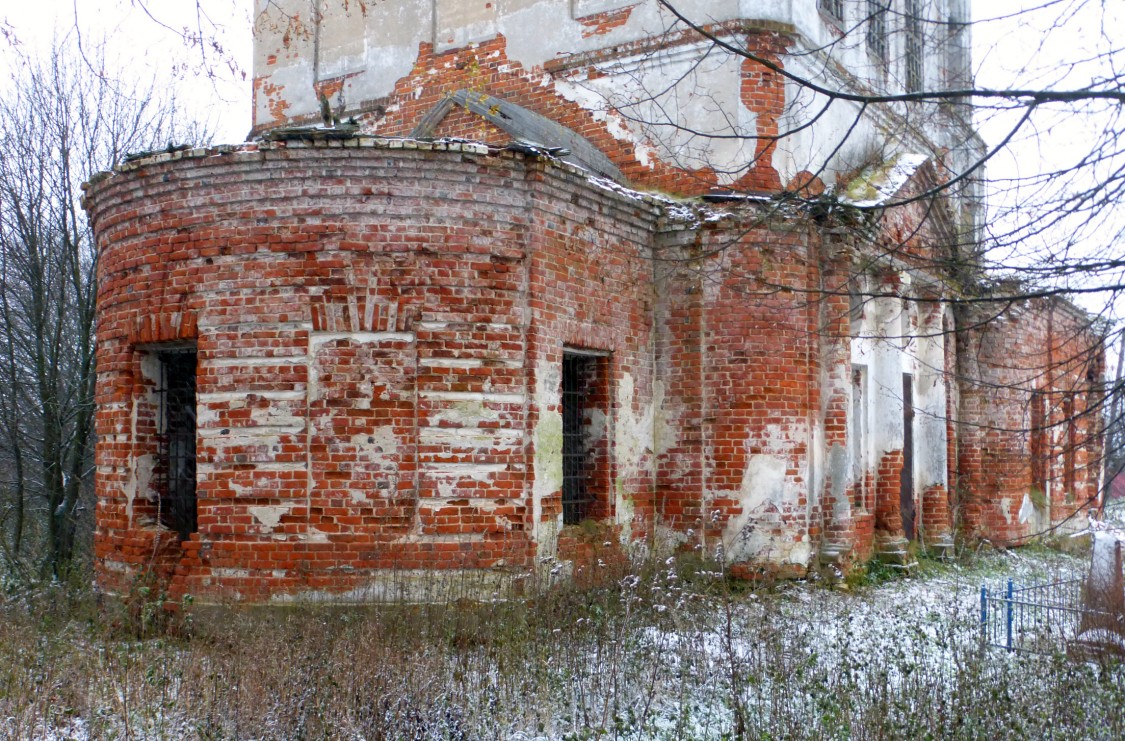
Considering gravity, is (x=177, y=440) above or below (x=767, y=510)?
above

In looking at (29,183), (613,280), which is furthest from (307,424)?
(29,183)

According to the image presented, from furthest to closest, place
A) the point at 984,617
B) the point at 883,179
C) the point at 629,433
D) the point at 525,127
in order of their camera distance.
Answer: the point at 883,179 < the point at 525,127 < the point at 629,433 < the point at 984,617

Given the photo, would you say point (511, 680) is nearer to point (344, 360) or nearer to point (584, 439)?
point (344, 360)

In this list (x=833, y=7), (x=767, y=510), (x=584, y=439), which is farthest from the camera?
(x=833, y=7)

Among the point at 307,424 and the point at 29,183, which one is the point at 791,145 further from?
the point at 29,183

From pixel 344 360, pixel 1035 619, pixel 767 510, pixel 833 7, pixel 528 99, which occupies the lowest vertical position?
pixel 1035 619

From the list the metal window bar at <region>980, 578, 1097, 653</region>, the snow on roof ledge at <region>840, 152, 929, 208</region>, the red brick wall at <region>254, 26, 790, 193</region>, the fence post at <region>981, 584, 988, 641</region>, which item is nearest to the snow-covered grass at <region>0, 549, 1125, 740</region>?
the fence post at <region>981, 584, 988, 641</region>

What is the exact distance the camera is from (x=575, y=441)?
9.50 metres

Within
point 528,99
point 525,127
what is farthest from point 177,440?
point 528,99

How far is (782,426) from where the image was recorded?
995 centimetres

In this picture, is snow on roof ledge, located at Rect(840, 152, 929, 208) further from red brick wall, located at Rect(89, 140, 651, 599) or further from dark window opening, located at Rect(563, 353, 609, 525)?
red brick wall, located at Rect(89, 140, 651, 599)

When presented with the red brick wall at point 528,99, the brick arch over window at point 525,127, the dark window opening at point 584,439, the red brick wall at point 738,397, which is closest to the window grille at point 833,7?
the red brick wall at point 528,99

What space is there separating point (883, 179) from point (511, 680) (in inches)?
326

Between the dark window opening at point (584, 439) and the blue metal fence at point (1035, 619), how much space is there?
3391 millimetres
